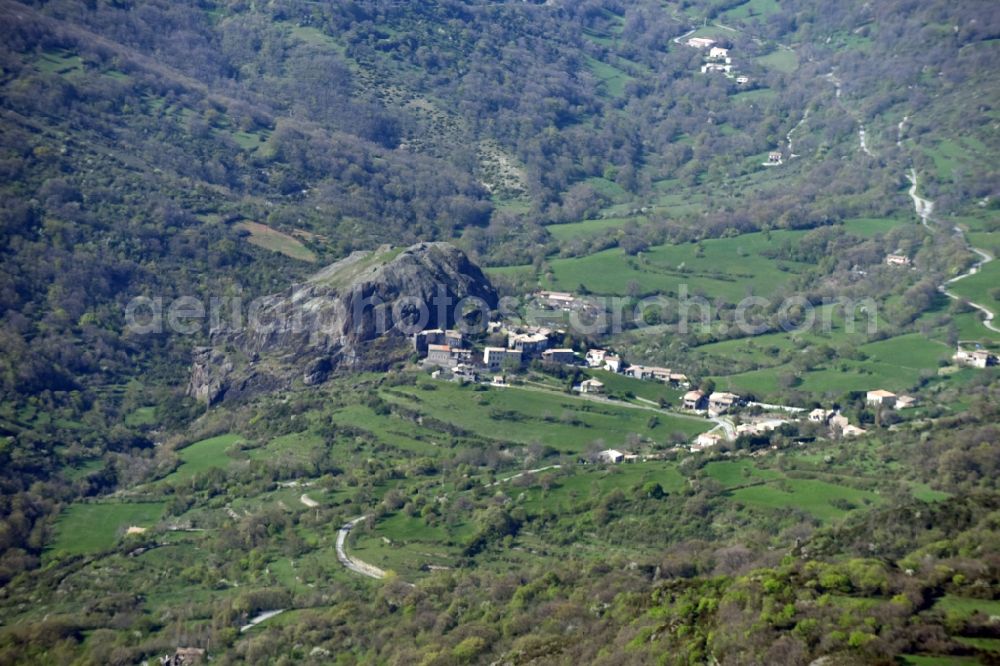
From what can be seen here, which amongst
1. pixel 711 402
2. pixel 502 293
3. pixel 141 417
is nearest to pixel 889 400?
pixel 711 402

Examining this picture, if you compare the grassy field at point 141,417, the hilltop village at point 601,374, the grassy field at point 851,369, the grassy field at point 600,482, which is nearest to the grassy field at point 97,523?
the grassy field at point 141,417

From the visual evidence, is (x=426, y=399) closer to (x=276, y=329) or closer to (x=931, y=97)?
(x=276, y=329)

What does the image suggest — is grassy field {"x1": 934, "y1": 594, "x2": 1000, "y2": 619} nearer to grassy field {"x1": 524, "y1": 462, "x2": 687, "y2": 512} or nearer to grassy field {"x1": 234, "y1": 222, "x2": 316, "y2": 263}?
grassy field {"x1": 524, "y1": 462, "x2": 687, "y2": 512}

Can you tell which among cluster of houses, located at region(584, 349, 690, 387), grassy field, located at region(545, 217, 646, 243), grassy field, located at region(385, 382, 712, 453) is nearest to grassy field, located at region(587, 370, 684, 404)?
cluster of houses, located at region(584, 349, 690, 387)

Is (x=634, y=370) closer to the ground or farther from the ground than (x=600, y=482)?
farther from the ground

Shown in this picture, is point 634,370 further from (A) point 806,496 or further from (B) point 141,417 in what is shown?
(B) point 141,417

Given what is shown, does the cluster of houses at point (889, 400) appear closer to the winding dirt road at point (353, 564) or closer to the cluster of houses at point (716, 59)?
the winding dirt road at point (353, 564)
